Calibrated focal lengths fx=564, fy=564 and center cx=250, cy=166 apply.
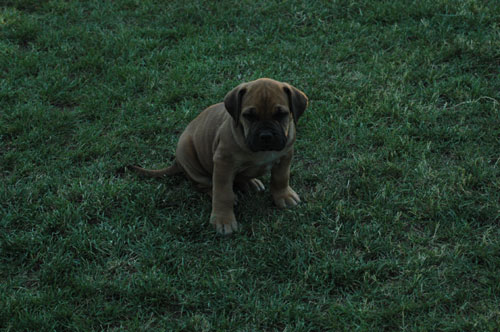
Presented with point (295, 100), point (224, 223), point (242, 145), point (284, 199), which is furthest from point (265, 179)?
point (295, 100)

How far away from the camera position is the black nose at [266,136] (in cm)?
465

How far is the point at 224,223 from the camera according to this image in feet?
16.8

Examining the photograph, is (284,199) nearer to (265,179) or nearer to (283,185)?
(283,185)

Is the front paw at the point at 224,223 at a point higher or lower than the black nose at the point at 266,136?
lower

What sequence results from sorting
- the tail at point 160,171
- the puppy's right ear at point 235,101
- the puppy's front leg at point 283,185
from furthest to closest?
the tail at point 160,171, the puppy's front leg at point 283,185, the puppy's right ear at point 235,101

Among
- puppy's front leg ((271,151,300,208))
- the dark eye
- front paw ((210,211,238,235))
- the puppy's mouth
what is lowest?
front paw ((210,211,238,235))

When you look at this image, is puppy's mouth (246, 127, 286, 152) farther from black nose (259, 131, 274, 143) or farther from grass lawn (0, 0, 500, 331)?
grass lawn (0, 0, 500, 331)

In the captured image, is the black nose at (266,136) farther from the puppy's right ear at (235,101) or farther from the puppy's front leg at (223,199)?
the puppy's front leg at (223,199)

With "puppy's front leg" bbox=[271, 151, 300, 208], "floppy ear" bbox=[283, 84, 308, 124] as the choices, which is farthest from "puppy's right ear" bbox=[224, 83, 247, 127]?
"puppy's front leg" bbox=[271, 151, 300, 208]

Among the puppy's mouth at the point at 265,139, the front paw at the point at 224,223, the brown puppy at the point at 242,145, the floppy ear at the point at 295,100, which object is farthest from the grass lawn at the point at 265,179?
the floppy ear at the point at 295,100

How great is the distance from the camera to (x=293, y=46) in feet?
26.8

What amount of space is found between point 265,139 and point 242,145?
30cm

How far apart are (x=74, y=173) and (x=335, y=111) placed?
3116 mm

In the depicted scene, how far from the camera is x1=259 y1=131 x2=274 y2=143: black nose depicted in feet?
15.3
